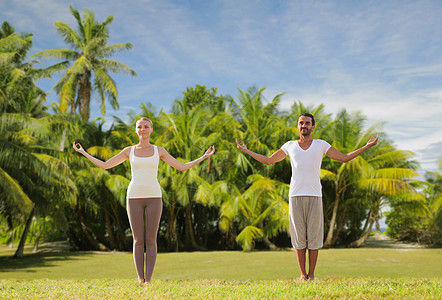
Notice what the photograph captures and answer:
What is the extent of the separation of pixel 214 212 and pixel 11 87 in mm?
12231

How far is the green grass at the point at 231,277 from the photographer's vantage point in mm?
4938

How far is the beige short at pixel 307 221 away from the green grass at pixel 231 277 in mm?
531

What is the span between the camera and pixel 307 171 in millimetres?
5539

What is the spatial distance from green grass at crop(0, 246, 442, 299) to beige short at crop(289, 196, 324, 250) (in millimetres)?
531

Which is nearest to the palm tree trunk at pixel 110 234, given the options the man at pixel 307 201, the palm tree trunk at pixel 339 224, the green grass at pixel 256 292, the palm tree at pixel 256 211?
the palm tree at pixel 256 211

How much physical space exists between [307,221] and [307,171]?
0.66 m

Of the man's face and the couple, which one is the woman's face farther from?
the man's face

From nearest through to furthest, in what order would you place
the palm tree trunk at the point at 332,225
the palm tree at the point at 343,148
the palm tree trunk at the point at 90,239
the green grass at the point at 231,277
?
1. the green grass at the point at 231,277
2. the palm tree at the point at 343,148
3. the palm tree trunk at the point at 332,225
4. the palm tree trunk at the point at 90,239

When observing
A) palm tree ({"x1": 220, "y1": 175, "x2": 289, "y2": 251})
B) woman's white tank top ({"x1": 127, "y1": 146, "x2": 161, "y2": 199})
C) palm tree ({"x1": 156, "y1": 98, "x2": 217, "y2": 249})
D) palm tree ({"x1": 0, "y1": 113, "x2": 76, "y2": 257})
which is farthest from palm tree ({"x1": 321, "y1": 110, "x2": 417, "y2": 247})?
woman's white tank top ({"x1": 127, "y1": 146, "x2": 161, "y2": 199})

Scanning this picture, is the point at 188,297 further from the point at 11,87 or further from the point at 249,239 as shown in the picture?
the point at 11,87

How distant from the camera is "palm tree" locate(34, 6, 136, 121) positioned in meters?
28.2

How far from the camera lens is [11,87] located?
758 inches

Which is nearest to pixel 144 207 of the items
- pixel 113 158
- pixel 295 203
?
pixel 113 158

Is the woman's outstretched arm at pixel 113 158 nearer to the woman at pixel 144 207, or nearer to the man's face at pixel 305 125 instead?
the woman at pixel 144 207
